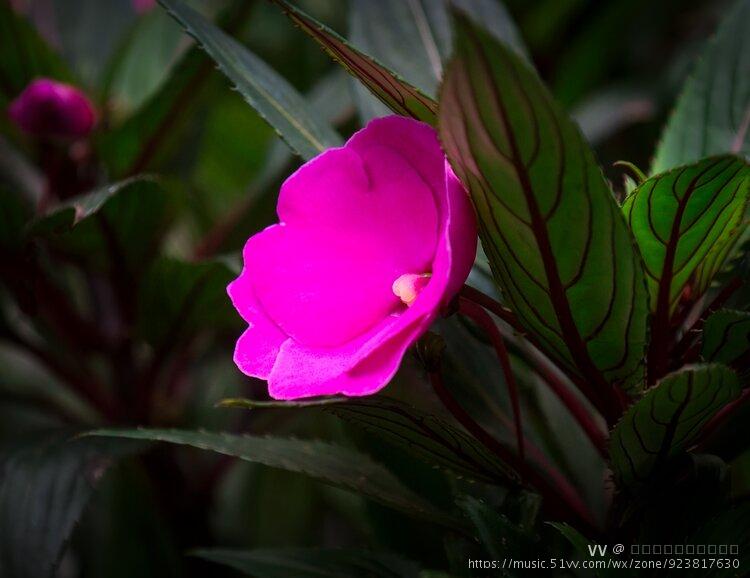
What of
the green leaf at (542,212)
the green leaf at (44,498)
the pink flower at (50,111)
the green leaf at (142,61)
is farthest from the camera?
the green leaf at (142,61)

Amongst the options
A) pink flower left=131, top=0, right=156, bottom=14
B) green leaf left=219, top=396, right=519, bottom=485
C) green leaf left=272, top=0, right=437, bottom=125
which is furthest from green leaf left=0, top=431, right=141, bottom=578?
pink flower left=131, top=0, right=156, bottom=14

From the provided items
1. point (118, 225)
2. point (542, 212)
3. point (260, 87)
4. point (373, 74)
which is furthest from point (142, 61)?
point (542, 212)

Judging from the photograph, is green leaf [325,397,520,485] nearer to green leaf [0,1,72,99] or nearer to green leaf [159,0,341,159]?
green leaf [159,0,341,159]

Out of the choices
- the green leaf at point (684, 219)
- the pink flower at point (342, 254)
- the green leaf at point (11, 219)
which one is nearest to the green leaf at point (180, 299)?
the green leaf at point (11, 219)

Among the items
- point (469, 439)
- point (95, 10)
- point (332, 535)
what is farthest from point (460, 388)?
point (95, 10)

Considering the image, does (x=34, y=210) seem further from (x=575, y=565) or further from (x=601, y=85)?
(x=601, y=85)

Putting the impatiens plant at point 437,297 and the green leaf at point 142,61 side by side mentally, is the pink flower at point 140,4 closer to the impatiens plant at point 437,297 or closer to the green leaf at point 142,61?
the green leaf at point 142,61
